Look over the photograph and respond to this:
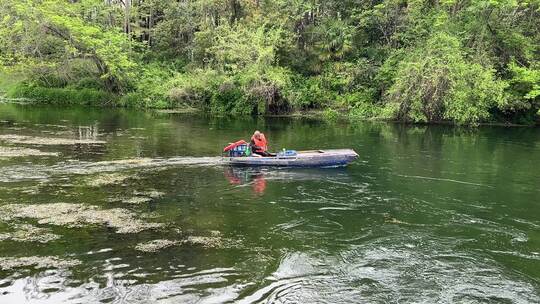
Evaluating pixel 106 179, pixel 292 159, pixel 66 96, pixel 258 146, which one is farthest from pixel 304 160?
pixel 66 96

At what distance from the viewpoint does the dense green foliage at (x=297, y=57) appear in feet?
115

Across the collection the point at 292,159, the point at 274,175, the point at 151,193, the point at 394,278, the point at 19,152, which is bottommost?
the point at 394,278

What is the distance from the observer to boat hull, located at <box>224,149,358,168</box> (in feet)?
63.0

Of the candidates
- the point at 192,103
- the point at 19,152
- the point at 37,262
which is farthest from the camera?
the point at 192,103

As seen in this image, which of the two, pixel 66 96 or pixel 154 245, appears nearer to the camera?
pixel 154 245

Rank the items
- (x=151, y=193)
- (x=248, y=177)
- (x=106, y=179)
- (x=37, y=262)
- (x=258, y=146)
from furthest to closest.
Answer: (x=258, y=146) < (x=248, y=177) < (x=106, y=179) < (x=151, y=193) < (x=37, y=262)

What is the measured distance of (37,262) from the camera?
9398mm

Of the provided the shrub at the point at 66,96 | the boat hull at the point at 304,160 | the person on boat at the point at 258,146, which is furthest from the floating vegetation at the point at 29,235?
the shrub at the point at 66,96

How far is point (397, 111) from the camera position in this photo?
36656mm

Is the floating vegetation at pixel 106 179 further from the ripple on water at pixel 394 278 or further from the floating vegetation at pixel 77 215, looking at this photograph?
the ripple on water at pixel 394 278

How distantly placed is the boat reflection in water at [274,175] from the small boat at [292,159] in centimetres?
22

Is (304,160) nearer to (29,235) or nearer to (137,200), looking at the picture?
(137,200)

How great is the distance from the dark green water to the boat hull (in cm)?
35

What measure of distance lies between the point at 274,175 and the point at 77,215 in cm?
766
